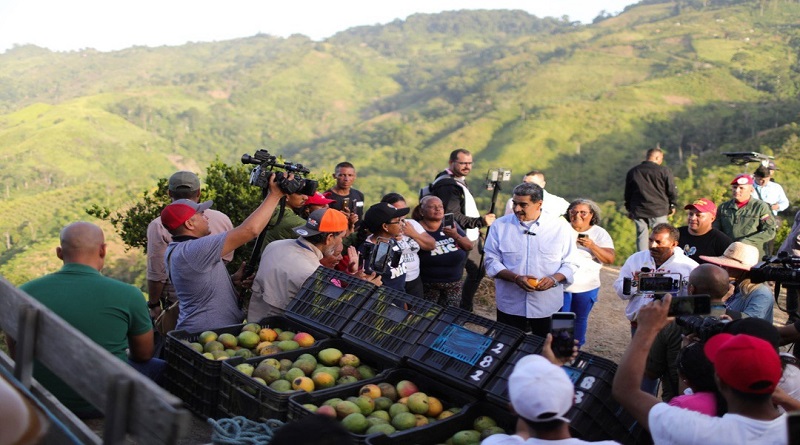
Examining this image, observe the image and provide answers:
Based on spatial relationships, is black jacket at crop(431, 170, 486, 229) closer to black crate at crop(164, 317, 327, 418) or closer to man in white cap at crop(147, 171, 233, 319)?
man in white cap at crop(147, 171, 233, 319)

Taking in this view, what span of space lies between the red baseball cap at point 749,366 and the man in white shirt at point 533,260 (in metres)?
2.85

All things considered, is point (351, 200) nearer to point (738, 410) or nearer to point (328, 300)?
point (328, 300)

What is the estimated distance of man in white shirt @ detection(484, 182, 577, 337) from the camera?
18.3 feet

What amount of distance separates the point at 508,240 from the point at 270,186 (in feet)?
6.66

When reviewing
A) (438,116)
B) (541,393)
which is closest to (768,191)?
(541,393)

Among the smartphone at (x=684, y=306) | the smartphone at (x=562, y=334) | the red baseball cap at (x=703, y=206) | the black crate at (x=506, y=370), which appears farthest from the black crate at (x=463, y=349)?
the red baseball cap at (x=703, y=206)

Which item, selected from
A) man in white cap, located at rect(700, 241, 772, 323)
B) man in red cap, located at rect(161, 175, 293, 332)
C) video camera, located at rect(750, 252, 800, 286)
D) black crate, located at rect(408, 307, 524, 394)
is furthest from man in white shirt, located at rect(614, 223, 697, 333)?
man in red cap, located at rect(161, 175, 293, 332)

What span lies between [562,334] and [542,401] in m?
0.69

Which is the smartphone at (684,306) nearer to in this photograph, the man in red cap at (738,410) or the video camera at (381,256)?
the man in red cap at (738,410)

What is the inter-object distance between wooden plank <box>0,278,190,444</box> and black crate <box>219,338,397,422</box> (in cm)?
109

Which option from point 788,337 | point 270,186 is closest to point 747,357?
point 788,337

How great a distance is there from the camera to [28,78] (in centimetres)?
16962

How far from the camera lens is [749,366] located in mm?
2605

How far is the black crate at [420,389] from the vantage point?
342 centimetres
